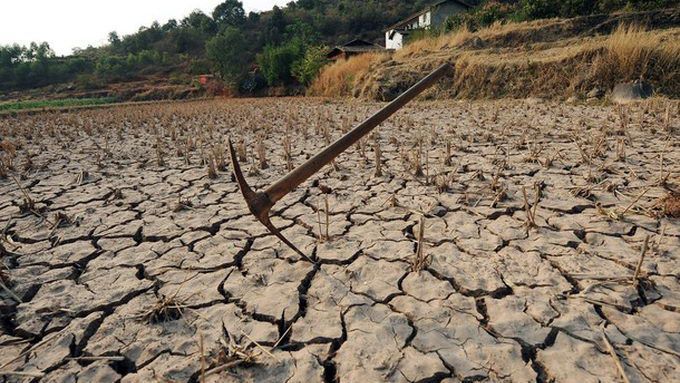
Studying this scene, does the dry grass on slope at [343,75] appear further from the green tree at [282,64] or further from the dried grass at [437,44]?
the green tree at [282,64]

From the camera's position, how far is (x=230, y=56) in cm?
2589

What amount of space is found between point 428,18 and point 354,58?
2102 cm

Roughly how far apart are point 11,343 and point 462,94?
944cm

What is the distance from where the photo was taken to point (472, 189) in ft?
9.11

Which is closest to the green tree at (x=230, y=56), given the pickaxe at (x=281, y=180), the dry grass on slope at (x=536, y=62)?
the dry grass on slope at (x=536, y=62)

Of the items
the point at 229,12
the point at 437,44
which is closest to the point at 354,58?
the point at 437,44

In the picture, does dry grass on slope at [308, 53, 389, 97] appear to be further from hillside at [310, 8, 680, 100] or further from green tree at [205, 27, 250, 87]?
green tree at [205, 27, 250, 87]

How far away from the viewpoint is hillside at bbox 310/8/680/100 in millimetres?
6766

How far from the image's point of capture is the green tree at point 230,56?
2550 centimetres

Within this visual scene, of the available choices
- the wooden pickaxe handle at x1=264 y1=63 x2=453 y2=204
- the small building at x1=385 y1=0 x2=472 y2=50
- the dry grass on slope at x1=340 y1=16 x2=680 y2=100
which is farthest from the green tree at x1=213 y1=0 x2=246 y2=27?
the wooden pickaxe handle at x1=264 y1=63 x2=453 y2=204

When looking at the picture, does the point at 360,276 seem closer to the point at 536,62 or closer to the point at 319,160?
the point at 319,160

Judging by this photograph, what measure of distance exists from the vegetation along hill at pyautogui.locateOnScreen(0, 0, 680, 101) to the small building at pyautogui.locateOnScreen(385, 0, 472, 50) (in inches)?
148

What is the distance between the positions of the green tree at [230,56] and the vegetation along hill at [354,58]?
75mm

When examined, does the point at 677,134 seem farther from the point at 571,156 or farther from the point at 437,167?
the point at 437,167
